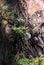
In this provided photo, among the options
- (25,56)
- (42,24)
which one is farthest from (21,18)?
(25,56)

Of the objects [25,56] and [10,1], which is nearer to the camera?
[25,56]

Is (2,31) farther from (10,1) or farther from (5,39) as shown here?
(10,1)

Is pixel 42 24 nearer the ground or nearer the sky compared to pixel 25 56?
nearer the sky

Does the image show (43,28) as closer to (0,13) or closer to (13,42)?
(13,42)

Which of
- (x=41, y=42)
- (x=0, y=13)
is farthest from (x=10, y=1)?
(x=41, y=42)

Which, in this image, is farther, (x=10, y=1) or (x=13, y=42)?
(x=10, y=1)

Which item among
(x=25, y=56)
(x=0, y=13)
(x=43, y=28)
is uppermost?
(x=0, y=13)

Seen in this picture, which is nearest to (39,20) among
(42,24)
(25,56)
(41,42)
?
(42,24)
